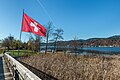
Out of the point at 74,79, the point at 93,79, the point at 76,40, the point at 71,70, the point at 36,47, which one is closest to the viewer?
the point at 93,79

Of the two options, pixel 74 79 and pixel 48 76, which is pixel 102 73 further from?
pixel 48 76

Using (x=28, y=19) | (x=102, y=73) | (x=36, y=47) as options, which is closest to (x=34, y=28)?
(x=28, y=19)

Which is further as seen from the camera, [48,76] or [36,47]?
[36,47]

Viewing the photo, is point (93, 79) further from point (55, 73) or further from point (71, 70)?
point (55, 73)

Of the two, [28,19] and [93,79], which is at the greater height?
[28,19]

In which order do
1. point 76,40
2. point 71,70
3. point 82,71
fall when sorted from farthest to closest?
point 76,40 → point 71,70 → point 82,71

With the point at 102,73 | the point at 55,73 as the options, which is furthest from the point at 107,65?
the point at 55,73

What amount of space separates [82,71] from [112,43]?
19573 cm

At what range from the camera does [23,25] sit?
12914 mm

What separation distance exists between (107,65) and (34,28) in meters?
5.49

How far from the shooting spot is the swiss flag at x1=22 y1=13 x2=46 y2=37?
12.4 meters

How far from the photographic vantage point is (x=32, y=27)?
1252 centimetres

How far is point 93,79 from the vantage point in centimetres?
734

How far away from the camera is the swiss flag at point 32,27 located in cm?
1238
